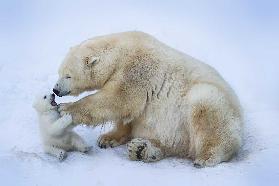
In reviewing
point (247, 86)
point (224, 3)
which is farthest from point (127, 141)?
point (224, 3)

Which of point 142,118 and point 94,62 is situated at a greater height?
point 94,62

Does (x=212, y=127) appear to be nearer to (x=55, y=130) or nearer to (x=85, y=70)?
(x=85, y=70)

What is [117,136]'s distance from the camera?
6.28m

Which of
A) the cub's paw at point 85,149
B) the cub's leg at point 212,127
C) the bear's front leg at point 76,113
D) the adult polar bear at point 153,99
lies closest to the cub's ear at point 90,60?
the adult polar bear at point 153,99

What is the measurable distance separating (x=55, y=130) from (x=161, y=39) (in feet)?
12.1

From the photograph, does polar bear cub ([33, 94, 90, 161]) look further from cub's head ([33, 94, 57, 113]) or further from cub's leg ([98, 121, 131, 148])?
cub's leg ([98, 121, 131, 148])

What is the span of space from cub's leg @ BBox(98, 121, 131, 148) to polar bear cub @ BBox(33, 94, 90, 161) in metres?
0.40

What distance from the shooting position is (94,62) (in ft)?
19.4

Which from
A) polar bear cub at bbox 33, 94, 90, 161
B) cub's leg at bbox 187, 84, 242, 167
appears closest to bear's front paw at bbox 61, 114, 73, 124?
polar bear cub at bbox 33, 94, 90, 161

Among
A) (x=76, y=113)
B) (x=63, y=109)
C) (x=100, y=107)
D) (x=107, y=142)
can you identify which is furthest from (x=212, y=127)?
(x=63, y=109)

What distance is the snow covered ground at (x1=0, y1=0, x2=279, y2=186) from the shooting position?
5.21 metres

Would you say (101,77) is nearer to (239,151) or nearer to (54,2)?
(239,151)

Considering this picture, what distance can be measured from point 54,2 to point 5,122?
14.3 feet

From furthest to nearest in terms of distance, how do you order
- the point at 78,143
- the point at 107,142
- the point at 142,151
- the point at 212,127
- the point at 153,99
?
1. the point at 107,142
2. the point at 153,99
3. the point at 78,143
4. the point at 142,151
5. the point at 212,127
